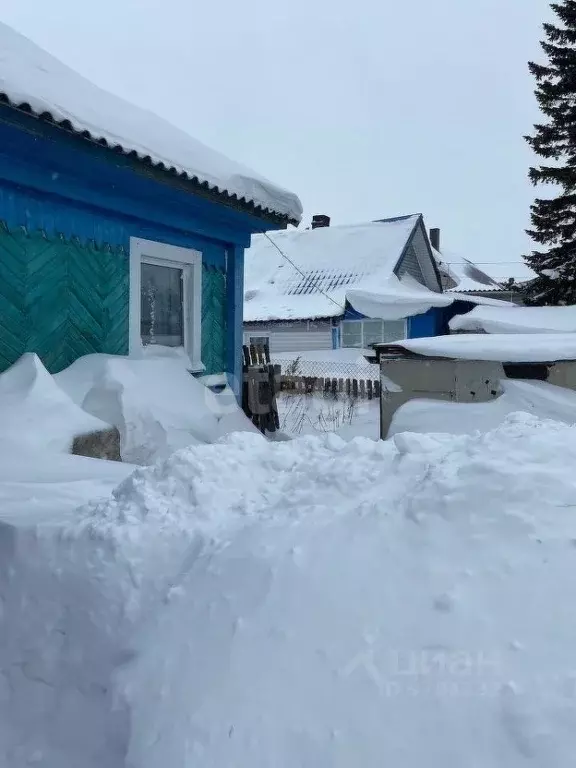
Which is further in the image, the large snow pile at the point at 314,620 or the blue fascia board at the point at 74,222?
the blue fascia board at the point at 74,222

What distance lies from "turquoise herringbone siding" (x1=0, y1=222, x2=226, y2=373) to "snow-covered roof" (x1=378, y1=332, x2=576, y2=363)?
2.70m

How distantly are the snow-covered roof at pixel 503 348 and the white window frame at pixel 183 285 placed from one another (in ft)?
6.71

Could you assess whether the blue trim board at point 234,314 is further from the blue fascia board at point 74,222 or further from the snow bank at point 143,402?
the snow bank at point 143,402

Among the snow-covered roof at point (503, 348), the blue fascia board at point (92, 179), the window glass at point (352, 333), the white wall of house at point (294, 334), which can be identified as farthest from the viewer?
the white wall of house at point (294, 334)

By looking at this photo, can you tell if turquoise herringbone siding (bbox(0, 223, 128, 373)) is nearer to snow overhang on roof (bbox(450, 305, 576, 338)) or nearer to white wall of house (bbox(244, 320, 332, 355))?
snow overhang on roof (bbox(450, 305, 576, 338))

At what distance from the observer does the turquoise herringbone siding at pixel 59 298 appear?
14.4 feet

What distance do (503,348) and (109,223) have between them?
3686 millimetres

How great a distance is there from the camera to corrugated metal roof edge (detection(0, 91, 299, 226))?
12.0 ft

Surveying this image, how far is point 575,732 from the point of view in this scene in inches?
51.0

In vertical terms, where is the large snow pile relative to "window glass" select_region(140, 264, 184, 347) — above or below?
below

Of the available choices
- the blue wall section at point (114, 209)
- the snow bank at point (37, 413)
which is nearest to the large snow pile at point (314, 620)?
the snow bank at point (37, 413)

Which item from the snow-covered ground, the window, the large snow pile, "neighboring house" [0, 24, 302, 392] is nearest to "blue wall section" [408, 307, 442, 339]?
the window

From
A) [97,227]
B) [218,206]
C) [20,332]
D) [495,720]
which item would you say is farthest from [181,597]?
[218,206]

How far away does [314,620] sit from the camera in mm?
1723
